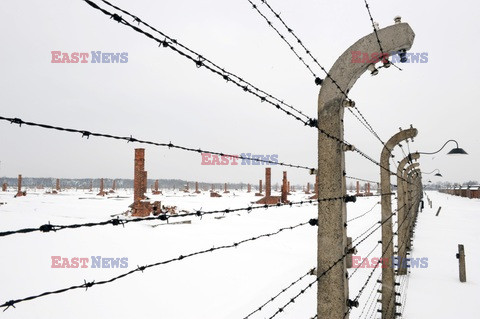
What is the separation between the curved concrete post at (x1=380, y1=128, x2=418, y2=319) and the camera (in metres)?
4.41

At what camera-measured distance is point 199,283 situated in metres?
5.70

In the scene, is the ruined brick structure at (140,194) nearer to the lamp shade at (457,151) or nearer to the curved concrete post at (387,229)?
the curved concrete post at (387,229)

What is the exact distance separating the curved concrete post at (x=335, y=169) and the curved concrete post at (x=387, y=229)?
2548 millimetres

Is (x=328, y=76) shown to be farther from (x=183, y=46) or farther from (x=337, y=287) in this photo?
(x=337, y=287)

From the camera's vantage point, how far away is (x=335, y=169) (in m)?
2.27

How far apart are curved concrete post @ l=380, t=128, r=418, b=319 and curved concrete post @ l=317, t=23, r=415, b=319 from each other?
8.36 feet

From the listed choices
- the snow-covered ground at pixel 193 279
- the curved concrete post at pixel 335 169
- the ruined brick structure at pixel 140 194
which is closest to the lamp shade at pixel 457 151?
the snow-covered ground at pixel 193 279

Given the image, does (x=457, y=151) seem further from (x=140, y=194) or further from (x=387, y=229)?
(x=140, y=194)

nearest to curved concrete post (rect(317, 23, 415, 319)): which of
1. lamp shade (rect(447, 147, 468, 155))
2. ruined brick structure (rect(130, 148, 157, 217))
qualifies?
lamp shade (rect(447, 147, 468, 155))

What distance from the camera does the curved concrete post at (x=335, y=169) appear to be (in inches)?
86.8

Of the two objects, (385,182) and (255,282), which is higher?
(385,182)

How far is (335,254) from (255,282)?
400 cm

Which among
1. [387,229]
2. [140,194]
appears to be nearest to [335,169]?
[387,229]

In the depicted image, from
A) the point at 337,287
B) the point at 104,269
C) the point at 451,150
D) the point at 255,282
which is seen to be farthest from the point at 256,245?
the point at 337,287
